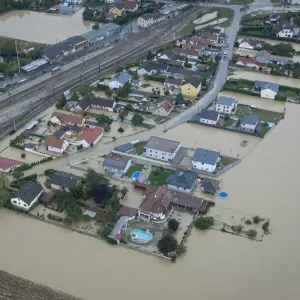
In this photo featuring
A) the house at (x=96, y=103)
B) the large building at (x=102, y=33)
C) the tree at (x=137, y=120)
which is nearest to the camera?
the tree at (x=137, y=120)

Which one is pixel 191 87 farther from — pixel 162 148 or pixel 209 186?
pixel 209 186

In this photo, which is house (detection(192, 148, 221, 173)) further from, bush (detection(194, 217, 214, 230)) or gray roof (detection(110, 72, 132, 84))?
gray roof (detection(110, 72, 132, 84))

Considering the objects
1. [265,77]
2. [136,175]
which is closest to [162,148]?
[136,175]

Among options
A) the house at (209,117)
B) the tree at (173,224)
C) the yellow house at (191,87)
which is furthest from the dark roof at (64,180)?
the yellow house at (191,87)

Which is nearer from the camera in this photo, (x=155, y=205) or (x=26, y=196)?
(x=155, y=205)

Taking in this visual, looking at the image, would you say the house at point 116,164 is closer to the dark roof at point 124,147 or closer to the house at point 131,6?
the dark roof at point 124,147
